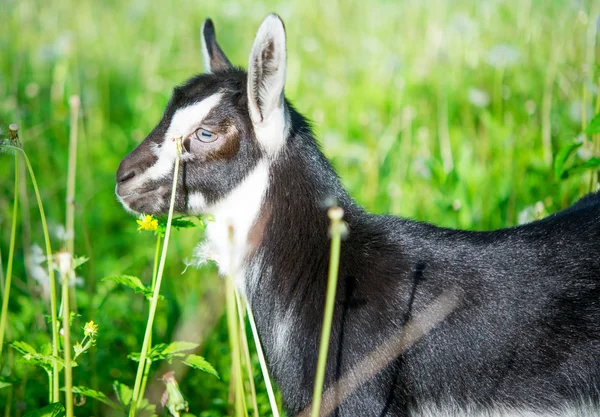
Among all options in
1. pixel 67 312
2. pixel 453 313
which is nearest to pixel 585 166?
pixel 453 313

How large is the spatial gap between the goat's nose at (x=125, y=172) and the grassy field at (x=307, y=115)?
0.28 meters

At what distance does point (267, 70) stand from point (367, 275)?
825mm

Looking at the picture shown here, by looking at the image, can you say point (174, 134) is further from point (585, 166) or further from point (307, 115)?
point (307, 115)

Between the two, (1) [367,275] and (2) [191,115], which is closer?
(1) [367,275]

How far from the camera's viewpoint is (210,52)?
338cm

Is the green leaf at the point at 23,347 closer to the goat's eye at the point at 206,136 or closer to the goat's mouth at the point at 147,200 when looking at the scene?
the goat's mouth at the point at 147,200

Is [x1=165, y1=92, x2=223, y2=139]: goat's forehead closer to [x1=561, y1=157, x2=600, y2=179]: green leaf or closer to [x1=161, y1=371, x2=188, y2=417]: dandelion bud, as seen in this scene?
[x1=161, y1=371, x2=188, y2=417]: dandelion bud

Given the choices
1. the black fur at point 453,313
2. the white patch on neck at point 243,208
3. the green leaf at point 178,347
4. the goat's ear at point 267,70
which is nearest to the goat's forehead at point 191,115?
the goat's ear at point 267,70

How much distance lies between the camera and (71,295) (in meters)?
3.34

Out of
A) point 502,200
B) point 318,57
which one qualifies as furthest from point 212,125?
point 318,57

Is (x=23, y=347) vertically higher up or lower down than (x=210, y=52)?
lower down

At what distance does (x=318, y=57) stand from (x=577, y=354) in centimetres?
486

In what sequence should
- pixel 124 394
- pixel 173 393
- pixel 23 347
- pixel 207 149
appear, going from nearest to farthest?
pixel 173 393 < pixel 23 347 < pixel 124 394 < pixel 207 149

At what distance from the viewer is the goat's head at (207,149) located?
2830mm
